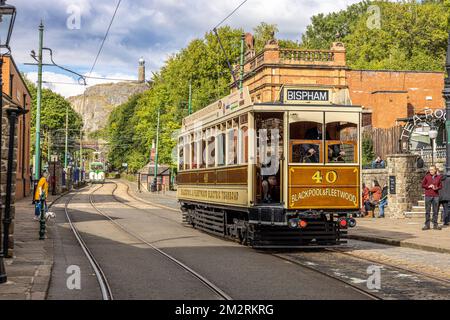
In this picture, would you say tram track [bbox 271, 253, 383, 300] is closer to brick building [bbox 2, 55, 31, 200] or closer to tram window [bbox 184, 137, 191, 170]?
tram window [bbox 184, 137, 191, 170]

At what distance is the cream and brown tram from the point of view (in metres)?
14.8

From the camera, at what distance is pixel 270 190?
50.2 feet

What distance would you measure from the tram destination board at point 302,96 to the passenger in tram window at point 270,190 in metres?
1.74

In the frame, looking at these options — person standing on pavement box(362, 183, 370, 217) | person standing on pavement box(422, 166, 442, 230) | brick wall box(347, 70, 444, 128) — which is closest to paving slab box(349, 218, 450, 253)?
person standing on pavement box(422, 166, 442, 230)

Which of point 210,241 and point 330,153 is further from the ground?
point 330,153

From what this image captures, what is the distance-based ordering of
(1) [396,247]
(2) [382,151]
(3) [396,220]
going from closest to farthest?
1. (1) [396,247]
2. (3) [396,220]
3. (2) [382,151]

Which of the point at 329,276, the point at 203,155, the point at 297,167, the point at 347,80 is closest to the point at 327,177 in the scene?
the point at 297,167

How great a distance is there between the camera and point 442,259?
14.0 meters

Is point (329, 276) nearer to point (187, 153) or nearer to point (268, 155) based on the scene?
point (268, 155)

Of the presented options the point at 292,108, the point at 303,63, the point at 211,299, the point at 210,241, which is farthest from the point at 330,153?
the point at 303,63

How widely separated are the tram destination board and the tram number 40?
165 cm

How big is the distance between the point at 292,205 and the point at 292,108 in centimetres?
208
